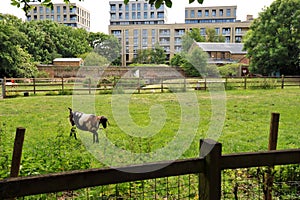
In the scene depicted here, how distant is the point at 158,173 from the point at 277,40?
88.3ft

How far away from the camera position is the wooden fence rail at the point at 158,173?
137cm

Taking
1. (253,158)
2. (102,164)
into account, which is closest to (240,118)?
(102,164)

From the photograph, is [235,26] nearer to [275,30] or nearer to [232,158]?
[275,30]

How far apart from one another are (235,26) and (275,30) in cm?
3213

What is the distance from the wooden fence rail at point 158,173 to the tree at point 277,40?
2550 centimetres

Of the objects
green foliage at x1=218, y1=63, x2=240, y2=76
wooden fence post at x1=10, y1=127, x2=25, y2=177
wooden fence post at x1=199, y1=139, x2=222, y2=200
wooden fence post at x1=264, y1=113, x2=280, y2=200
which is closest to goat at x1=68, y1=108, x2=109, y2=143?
wooden fence post at x1=10, y1=127, x2=25, y2=177

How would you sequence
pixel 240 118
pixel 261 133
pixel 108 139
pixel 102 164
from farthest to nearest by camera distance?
1. pixel 240 118
2. pixel 261 133
3. pixel 108 139
4. pixel 102 164

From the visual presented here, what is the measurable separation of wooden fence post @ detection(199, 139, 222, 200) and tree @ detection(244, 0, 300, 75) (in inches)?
1012

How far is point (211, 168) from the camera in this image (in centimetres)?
162

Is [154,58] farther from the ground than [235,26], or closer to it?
closer to it

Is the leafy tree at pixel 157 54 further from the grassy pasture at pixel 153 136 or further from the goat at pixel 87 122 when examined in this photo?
the goat at pixel 87 122

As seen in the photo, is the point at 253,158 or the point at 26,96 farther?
the point at 26,96

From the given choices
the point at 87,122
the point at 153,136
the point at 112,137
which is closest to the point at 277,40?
the point at 153,136

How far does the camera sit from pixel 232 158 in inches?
66.5
